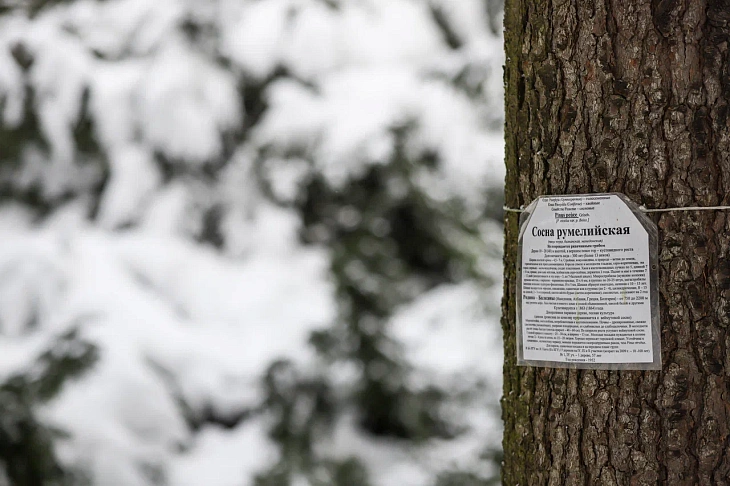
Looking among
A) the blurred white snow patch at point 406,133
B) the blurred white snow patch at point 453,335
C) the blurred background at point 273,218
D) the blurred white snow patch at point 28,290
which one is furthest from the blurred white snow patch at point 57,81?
the blurred white snow patch at point 453,335

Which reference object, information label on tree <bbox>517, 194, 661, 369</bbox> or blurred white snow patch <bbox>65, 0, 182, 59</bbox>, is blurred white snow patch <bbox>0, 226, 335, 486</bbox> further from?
information label on tree <bbox>517, 194, 661, 369</bbox>

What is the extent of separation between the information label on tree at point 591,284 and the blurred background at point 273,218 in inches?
57.3

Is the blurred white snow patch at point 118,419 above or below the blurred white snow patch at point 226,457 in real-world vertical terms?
above

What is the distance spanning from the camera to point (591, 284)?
854 millimetres

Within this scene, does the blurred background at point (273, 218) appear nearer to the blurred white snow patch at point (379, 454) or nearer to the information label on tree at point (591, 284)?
the blurred white snow patch at point (379, 454)

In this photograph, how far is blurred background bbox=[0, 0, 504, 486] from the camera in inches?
93.6

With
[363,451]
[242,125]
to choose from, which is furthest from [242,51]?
[363,451]

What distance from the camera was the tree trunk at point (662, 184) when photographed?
82cm

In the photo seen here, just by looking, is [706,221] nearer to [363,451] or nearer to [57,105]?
[363,451]

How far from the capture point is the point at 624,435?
84 centimetres

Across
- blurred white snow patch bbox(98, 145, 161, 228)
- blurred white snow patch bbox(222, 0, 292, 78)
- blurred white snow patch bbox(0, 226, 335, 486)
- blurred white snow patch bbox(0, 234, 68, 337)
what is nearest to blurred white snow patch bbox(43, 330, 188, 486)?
blurred white snow patch bbox(0, 226, 335, 486)

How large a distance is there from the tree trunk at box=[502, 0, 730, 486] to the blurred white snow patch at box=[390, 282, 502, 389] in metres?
1.63

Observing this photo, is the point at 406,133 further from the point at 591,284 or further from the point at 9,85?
the point at 591,284

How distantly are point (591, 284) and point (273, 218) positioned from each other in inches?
77.0
